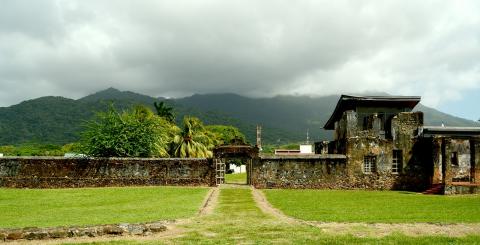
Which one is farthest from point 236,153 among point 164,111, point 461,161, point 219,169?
point 164,111

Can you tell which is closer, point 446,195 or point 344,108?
point 446,195

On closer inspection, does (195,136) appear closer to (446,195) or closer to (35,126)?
(446,195)

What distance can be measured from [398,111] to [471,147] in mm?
7513

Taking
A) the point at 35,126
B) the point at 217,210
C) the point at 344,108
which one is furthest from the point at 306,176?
the point at 35,126

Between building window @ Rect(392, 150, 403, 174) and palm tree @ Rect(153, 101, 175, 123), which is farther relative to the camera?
palm tree @ Rect(153, 101, 175, 123)

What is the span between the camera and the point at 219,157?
119 ft

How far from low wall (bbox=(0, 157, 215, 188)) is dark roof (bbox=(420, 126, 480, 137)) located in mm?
18656

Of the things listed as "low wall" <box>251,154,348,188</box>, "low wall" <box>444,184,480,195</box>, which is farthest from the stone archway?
"low wall" <box>444,184,480,195</box>

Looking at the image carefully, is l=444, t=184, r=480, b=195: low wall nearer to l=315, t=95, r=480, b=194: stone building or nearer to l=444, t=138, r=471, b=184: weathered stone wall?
l=315, t=95, r=480, b=194: stone building

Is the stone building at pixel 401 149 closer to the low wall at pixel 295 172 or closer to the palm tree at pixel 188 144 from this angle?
the low wall at pixel 295 172

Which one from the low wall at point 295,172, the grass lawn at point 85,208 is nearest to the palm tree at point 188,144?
the low wall at point 295,172

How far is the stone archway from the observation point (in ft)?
119

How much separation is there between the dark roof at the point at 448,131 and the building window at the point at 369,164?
17.4ft

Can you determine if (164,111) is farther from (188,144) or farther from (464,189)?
(464,189)
